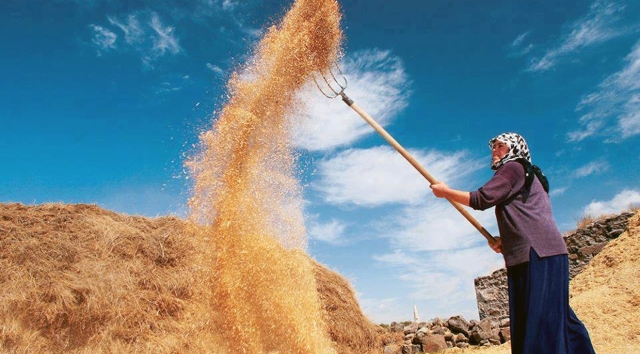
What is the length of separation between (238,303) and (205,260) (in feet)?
1.76

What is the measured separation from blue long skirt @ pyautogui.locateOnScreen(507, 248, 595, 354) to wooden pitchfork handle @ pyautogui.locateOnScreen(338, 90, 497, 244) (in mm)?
390

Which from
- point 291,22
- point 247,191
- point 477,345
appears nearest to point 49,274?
point 247,191

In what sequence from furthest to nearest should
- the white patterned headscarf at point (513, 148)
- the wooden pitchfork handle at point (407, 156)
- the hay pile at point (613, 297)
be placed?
the hay pile at point (613, 297) < the wooden pitchfork handle at point (407, 156) < the white patterned headscarf at point (513, 148)

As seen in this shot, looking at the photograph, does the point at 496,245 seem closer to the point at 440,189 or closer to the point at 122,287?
the point at 440,189

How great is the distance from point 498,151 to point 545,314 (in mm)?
859

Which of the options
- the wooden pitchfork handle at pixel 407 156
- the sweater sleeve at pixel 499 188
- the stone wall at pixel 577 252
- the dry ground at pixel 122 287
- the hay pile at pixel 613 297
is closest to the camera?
the sweater sleeve at pixel 499 188

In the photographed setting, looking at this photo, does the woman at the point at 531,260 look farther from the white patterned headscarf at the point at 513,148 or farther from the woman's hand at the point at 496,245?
the woman's hand at the point at 496,245

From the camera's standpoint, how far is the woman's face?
2.55 meters

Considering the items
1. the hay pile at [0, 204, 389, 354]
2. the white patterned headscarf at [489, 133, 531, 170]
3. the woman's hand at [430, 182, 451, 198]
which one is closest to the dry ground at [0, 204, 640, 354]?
the hay pile at [0, 204, 389, 354]

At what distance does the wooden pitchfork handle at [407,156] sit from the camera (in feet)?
9.01

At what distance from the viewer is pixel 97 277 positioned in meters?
5.43

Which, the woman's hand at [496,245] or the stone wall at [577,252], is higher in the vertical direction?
the stone wall at [577,252]

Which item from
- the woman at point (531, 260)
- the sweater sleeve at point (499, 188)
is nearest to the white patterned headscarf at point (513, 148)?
the woman at point (531, 260)

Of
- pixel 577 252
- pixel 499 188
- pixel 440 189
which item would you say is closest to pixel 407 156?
pixel 440 189
